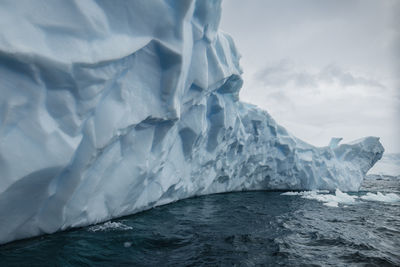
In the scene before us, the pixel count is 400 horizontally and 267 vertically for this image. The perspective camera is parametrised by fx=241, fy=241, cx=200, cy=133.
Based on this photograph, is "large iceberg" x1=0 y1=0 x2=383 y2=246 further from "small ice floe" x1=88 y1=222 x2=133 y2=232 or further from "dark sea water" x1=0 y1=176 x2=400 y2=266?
"dark sea water" x1=0 y1=176 x2=400 y2=266

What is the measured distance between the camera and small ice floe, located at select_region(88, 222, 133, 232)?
5.29 meters

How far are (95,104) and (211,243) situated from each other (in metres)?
3.74

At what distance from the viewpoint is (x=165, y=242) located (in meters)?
5.16

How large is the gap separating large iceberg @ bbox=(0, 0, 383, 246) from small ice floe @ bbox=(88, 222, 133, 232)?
0.71ft

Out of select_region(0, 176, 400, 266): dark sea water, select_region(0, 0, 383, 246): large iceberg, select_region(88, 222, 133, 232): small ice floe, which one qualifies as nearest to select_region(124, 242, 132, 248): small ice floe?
select_region(0, 176, 400, 266): dark sea water

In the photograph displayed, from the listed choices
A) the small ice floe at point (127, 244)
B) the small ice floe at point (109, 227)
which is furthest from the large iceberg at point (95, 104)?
the small ice floe at point (127, 244)

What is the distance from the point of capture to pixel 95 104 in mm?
4320

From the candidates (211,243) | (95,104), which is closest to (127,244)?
(211,243)

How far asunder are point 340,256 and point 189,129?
537 centimetres

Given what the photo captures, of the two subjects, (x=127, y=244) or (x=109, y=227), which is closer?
(x=127, y=244)

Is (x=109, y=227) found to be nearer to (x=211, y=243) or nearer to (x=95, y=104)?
(x=211, y=243)

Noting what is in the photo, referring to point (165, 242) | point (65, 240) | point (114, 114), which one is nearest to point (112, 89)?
point (114, 114)

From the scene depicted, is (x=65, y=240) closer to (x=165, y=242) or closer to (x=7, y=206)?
(x=7, y=206)

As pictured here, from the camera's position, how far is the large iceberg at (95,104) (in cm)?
332
